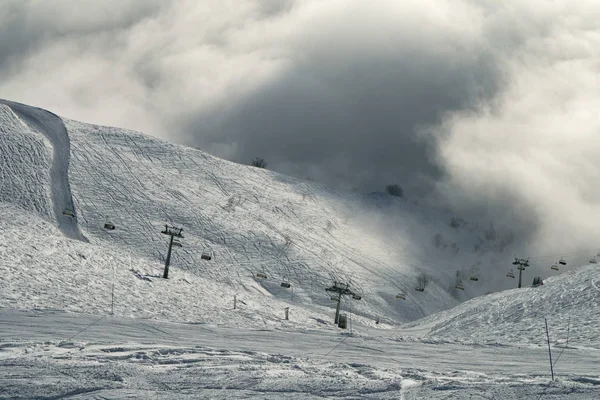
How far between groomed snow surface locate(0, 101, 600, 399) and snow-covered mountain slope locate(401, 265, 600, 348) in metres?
0.21

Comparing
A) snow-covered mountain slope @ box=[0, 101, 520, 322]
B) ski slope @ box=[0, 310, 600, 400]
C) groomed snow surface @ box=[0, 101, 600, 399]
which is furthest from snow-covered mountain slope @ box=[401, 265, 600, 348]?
snow-covered mountain slope @ box=[0, 101, 520, 322]

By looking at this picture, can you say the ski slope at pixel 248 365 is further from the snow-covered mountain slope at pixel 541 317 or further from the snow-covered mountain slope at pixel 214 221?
the snow-covered mountain slope at pixel 214 221

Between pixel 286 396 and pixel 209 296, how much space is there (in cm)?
3628

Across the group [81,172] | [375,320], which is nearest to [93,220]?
[81,172]

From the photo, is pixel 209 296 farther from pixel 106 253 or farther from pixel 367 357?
pixel 367 357

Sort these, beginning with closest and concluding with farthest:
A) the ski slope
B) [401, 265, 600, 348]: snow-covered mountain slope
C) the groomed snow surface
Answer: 1. the ski slope
2. the groomed snow surface
3. [401, 265, 600, 348]: snow-covered mountain slope

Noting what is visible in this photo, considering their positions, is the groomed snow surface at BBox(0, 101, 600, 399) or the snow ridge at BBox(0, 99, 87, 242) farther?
the snow ridge at BBox(0, 99, 87, 242)

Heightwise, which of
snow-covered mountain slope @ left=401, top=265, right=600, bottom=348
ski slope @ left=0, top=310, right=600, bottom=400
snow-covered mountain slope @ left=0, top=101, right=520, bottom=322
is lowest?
ski slope @ left=0, top=310, right=600, bottom=400

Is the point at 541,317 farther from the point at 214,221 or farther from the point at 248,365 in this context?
the point at 214,221

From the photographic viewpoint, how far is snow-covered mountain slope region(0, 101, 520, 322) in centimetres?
8125

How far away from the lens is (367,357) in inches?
1015

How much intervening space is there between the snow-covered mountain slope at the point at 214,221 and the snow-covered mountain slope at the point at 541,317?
64.1 ft

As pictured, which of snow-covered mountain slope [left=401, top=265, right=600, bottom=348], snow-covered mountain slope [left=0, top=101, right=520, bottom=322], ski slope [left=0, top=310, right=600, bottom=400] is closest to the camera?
ski slope [left=0, top=310, right=600, bottom=400]

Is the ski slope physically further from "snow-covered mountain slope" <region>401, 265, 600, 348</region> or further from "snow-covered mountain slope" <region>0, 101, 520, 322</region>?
"snow-covered mountain slope" <region>0, 101, 520, 322</region>
